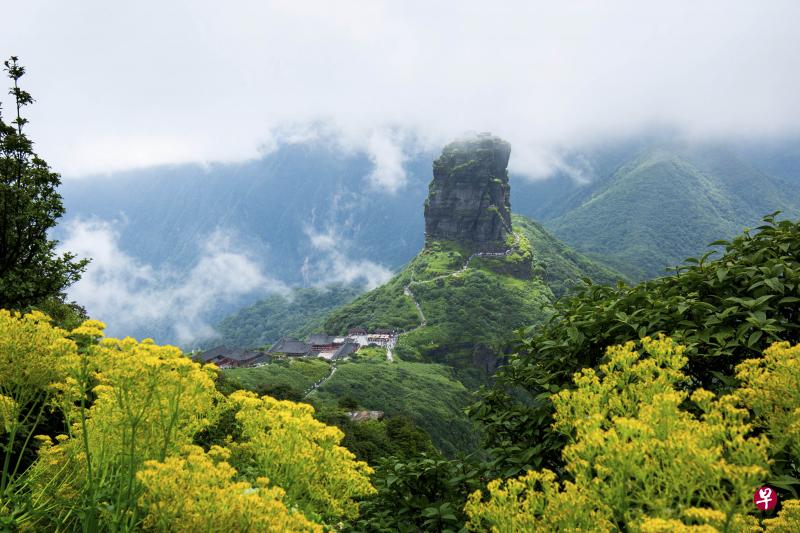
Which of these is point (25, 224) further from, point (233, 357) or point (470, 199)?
point (470, 199)

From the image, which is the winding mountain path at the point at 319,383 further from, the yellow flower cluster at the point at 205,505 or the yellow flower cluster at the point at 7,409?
the yellow flower cluster at the point at 205,505

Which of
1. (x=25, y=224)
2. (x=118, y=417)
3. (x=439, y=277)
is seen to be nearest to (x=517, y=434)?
(x=118, y=417)

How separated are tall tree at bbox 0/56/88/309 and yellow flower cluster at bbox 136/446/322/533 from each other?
12.1m

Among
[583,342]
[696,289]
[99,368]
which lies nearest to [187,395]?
[99,368]

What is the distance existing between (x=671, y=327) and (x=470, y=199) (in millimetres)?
180720

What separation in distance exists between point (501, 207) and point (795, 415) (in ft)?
628

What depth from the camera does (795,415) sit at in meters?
3.39

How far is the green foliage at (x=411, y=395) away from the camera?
7625 cm

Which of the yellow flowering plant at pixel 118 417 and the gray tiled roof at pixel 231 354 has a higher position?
the gray tiled roof at pixel 231 354

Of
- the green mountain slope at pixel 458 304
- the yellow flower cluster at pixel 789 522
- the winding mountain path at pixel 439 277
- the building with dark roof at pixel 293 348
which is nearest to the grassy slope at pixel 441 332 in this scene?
the green mountain slope at pixel 458 304

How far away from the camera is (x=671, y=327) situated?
588 centimetres

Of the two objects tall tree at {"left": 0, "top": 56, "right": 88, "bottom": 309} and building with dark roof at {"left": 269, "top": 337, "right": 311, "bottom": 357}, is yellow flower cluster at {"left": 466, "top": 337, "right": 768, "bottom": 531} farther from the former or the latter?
building with dark roof at {"left": 269, "top": 337, "right": 311, "bottom": 357}

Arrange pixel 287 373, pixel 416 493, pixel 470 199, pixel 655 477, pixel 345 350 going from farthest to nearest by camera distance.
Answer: pixel 470 199
pixel 345 350
pixel 287 373
pixel 416 493
pixel 655 477

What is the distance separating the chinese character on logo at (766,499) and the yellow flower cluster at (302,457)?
3688 millimetres
